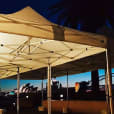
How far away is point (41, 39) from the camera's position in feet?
16.2

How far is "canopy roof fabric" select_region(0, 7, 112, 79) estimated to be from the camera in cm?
352

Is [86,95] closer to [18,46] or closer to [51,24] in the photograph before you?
[18,46]

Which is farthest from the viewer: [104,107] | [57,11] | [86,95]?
[57,11]

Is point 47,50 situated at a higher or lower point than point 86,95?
higher

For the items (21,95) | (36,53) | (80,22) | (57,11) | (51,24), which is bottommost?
(21,95)

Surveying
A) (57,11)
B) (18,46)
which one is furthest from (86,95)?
(18,46)

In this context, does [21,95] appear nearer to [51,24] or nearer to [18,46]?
[18,46]

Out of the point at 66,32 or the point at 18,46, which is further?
the point at 18,46

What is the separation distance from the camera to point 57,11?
14016 mm

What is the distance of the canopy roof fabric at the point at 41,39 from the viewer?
11.6 feet

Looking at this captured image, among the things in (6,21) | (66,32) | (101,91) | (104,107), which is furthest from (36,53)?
(101,91)

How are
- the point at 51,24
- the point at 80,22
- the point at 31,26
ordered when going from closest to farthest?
the point at 31,26
the point at 51,24
the point at 80,22

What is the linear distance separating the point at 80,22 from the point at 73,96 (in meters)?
5.39

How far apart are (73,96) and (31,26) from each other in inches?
411
